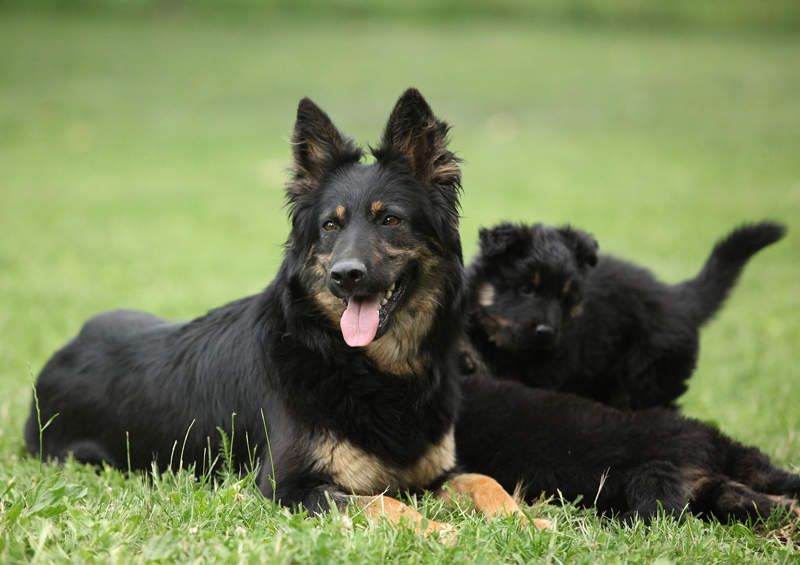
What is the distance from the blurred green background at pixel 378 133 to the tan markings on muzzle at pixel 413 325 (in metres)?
0.87

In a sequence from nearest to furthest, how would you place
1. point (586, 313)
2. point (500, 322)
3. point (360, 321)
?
1. point (360, 321)
2. point (500, 322)
3. point (586, 313)

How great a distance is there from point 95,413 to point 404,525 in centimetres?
224

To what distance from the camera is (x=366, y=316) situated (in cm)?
403

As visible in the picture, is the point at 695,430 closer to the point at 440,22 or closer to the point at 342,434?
the point at 342,434

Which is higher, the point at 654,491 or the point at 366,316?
the point at 366,316

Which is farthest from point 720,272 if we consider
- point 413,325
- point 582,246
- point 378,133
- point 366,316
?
point 378,133

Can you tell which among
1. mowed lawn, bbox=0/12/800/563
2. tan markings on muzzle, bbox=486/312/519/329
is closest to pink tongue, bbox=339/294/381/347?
mowed lawn, bbox=0/12/800/563

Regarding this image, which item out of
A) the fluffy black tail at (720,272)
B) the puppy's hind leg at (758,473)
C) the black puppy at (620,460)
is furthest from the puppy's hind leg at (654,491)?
the fluffy black tail at (720,272)

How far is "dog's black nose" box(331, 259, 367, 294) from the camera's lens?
3797 mm

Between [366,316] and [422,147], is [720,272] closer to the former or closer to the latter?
[422,147]

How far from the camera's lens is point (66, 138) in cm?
2347

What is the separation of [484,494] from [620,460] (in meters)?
0.77

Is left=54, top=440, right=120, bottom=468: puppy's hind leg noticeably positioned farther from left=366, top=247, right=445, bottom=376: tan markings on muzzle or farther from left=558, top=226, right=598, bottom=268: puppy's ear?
left=558, top=226, right=598, bottom=268: puppy's ear

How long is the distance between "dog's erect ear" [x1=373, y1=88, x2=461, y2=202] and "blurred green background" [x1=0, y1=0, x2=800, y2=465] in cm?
63
